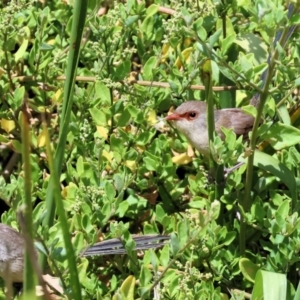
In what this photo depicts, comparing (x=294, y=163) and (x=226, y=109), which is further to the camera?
(x=226, y=109)

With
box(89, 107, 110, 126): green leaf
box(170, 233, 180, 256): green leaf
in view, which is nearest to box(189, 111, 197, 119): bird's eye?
box(89, 107, 110, 126): green leaf

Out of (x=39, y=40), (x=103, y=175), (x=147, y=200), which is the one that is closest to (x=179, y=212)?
(x=147, y=200)

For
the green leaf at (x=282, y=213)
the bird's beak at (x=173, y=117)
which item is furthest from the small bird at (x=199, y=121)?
the green leaf at (x=282, y=213)

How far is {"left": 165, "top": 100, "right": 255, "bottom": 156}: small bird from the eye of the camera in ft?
11.1

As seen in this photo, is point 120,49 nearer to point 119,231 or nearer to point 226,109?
point 226,109

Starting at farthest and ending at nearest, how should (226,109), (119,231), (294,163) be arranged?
1. (226,109)
2. (294,163)
3. (119,231)

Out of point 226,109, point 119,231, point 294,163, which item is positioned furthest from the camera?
Result: point 226,109

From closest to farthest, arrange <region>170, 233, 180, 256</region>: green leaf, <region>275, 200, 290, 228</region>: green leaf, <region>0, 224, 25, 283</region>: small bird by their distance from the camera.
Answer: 1. <region>170, 233, 180, 256</region>: green leaf
2. <region>275, 200, 290, 228</region>: green leaf
3. <region>0, 224, 25, 283</region>: small bird

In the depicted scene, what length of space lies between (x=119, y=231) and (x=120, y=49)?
1084 mm

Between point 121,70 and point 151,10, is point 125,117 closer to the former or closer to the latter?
point 121,70

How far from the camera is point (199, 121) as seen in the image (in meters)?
3.82

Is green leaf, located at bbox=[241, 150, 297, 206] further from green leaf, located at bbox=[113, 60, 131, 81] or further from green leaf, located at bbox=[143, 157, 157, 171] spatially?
green leaf, located at bbox=[113, 60, 131, 81]

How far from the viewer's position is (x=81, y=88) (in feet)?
10.9

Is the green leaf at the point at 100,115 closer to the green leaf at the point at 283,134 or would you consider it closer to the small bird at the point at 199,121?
the small bird at the point at 199,121
